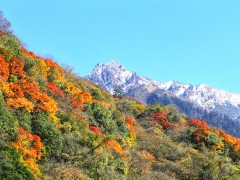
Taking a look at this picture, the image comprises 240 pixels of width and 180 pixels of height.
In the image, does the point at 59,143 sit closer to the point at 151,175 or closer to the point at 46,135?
the point at 46,135

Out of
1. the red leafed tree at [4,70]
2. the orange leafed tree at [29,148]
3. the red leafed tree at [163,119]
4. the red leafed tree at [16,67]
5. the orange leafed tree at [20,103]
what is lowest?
the orange leafed tree at [29,148]

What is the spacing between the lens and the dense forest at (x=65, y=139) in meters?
37.0

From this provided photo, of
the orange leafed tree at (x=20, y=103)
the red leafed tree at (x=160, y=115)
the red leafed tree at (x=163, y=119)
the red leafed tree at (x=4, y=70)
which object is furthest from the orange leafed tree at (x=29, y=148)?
the red leafed tree at (x=160, y=115)

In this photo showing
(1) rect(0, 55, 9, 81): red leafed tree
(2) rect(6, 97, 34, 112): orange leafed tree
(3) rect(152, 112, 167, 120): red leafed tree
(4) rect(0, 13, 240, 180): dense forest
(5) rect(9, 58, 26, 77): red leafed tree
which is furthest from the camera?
(3) rect(152, 112, 167, 120): red leafed tree

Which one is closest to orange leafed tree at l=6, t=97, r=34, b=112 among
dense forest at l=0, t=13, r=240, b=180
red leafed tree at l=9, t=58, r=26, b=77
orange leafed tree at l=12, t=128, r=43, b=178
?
dense forest at l=0, t=13, r=240, b=180

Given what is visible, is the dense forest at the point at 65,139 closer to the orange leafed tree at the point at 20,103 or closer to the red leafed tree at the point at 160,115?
the orange leafed tree at the point at 20,103

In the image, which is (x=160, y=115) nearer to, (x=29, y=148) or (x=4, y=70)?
(x=4, y=70)

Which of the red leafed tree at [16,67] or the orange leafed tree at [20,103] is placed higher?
the red leafed tree at [16,67]

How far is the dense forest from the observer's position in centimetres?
3700

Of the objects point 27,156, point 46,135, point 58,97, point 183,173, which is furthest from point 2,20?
point 183,173

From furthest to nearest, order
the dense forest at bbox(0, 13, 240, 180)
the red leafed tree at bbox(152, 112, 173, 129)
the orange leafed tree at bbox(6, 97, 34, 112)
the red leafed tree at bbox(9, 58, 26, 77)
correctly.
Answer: the red leafed tree at bbox(152, 112, 173, 129), the red leafed tree at bbox(9, 58, 26, 77), the orange leafed tree at bbox(6, 97, 34, 112), the dense forest at bbox(0, 13, 240, 180)

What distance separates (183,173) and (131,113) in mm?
38445

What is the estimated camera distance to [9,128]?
36750 millimetres

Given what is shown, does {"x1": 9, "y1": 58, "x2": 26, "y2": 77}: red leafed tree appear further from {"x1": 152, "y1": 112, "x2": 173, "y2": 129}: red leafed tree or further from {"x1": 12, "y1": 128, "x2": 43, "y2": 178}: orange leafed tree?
{"x1": 152, "y1": 112, "x2": 173, "y2": 129}: red leafed tree
